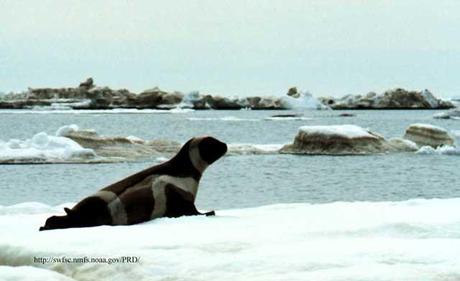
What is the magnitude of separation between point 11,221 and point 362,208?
3.51 m

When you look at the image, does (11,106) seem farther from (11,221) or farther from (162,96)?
(11,221)

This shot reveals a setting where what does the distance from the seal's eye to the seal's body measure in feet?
0.42

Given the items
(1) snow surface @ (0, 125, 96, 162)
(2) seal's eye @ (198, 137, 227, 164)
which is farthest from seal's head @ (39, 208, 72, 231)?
(1) snow surface @ (0, 125, 96, 162)

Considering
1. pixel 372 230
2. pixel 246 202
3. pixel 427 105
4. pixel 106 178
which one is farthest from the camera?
pixel 427 105

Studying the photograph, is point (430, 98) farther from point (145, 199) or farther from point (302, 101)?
point (145, 199)

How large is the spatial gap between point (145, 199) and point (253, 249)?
106 inches

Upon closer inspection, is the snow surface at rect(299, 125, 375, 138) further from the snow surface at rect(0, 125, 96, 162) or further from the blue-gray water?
the snow surface at rect(0, 125, 96, 162)

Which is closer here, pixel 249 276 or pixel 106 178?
pixel 249 276

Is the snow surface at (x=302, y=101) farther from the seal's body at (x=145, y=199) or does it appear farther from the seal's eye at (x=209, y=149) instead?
the seal's body at (x=145, y=199)

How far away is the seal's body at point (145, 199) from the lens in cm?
896

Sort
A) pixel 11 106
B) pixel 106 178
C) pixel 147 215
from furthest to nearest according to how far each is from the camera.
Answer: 1. pixel 11 106
2. pixel 106 178
3. pixel 147 215

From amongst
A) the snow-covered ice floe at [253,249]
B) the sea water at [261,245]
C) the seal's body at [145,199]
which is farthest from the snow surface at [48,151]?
the snow-covered ice floe at [253,249]

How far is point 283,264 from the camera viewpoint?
6.08 meters

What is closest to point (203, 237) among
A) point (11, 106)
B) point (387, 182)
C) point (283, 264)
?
point (283, 264)
